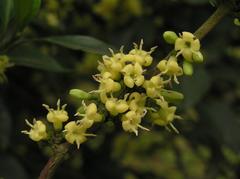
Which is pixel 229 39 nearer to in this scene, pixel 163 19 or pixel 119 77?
pixel 163 19

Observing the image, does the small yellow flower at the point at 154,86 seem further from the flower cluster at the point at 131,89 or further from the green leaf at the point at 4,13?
the green leaf at the point at 4,13

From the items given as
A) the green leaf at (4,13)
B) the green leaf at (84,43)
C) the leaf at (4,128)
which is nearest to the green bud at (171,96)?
the green leaf at (84,43)

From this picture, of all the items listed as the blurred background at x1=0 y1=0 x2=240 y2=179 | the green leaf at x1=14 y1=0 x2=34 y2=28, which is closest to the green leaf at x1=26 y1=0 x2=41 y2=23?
the green leaf at x1=14 y1=0 x2=34 y2=28

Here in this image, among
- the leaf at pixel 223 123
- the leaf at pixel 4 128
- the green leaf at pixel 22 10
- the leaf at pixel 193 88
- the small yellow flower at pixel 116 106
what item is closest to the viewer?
the small yellow flower at pixel 116 106

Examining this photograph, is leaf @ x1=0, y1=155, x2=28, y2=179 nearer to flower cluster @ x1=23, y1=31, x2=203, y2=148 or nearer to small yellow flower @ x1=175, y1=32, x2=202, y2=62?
flower cluster @ x1=23, y1=31, x2=203, y2=148

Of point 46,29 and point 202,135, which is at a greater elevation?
point 46,29

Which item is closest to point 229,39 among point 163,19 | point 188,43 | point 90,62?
point 163,19
